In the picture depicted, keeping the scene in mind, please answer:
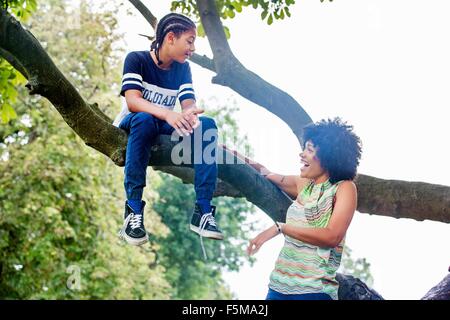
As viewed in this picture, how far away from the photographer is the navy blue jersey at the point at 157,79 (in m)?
4.37

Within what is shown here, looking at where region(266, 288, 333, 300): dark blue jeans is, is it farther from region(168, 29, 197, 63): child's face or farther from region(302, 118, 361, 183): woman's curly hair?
region(168, 29, 197, 63): child's face

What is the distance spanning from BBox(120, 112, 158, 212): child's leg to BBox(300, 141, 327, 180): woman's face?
941 mm

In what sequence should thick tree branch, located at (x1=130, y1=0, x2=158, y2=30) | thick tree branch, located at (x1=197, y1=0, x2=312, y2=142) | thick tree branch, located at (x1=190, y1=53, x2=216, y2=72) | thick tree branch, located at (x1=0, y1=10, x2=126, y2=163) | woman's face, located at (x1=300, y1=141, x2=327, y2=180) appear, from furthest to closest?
thick tree branch, located at (x1=130, y1=0, x2=158, y2=30), thick tree branch, located at (x1=190, y1=53, x2=216, y2=72), thick tree branch, located at (x1=197, y1=0, x2=312, y2=142), thick tree branch, located at (x1=0, y1=10, x2=126, y2=163), woman's face, located at (x1=300, y1=141, x2=327, y2=180)

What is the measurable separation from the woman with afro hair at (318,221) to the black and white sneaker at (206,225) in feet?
1.04

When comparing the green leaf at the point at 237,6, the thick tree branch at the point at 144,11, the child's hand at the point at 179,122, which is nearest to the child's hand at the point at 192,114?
the child's hand at the point at 179,122

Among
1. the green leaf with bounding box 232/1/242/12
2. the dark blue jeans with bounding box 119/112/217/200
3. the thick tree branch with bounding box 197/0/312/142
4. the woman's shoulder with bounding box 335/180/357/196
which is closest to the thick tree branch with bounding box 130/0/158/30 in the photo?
→ the thick tree branch with bounding box 197/0/312/142

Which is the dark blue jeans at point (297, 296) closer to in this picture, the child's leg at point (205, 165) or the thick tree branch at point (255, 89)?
the child's leg at point (205, 165)

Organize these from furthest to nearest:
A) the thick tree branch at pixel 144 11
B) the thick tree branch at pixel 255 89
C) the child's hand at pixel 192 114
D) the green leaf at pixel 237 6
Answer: the green leaf at pixel 237 6
the thick tree branch at pixel 144 11
the thick tree branch at pixel 255 89
the child's hand at pixel 192 114

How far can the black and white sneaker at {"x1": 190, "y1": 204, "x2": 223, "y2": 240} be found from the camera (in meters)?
4.19

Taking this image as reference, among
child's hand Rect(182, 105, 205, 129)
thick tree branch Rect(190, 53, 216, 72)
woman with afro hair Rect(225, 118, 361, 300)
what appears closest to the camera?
woman with afro hair Rect(225, 118, 361, 300)

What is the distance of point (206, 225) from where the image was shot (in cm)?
424

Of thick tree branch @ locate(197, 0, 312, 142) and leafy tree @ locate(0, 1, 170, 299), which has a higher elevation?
leafy tree @ locate(0, 1, 170, 299)

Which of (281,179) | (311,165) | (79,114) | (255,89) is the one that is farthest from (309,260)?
(255,89)

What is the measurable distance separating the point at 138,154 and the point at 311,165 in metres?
1.05
